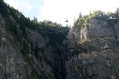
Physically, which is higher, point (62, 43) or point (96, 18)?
point (96, 18)

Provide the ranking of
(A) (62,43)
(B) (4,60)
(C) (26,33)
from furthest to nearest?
(A) (62,43) < (C) (26,33) < (B) (4,60)

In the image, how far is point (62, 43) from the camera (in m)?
71.8

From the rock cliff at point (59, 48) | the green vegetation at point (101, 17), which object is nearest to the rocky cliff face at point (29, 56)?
the rock cliff at point (59, 48)

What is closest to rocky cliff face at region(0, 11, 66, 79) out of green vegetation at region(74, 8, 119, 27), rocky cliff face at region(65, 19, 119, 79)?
rocky cliff face at region(65, 19, 119, 79)

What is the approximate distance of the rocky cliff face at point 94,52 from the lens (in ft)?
197

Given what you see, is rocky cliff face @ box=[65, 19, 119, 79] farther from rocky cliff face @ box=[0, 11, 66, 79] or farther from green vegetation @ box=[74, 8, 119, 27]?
rocky cliff face @ box=[0, 11, 66, 79]

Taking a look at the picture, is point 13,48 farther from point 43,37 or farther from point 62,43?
point 62,43

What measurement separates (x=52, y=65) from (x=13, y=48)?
56.1ft

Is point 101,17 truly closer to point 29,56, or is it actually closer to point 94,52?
point 94,52

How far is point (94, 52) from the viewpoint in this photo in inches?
2424

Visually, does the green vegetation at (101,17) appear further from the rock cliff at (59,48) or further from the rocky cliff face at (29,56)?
the rocky cliff face at (29,56)

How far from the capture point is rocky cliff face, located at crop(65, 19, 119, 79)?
60.0 metres

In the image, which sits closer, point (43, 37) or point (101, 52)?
point (101, 52)

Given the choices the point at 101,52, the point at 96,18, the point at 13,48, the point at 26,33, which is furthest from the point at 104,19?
the point at 13,48
